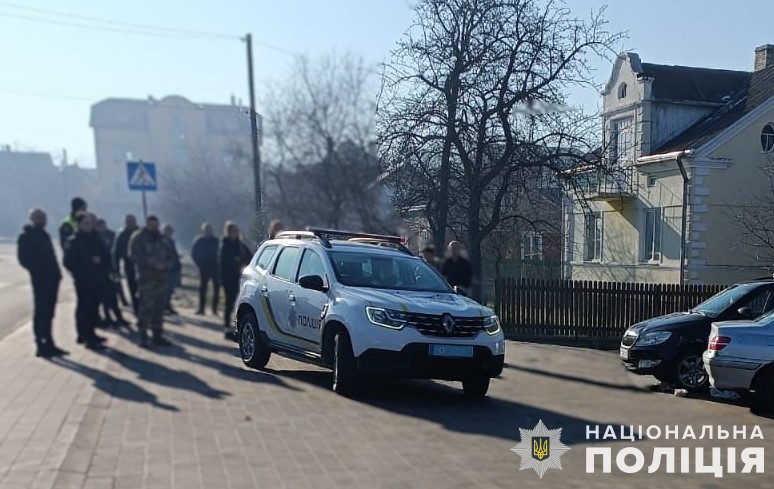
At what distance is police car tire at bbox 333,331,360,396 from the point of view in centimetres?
233

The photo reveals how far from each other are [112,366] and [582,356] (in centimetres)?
714

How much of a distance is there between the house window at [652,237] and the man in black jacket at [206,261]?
5.73 ft

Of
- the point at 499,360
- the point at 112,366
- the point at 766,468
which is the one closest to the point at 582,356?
the point at 499,360

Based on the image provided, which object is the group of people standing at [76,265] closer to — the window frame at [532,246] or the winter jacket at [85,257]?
the winter jacket at [85,257]

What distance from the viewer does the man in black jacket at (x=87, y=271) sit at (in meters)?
9.52

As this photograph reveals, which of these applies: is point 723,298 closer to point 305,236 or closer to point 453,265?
point 453,265

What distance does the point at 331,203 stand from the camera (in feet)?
11.0

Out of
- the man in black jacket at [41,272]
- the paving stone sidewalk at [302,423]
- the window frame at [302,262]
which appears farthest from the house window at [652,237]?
the man in black jacket at [41,272]

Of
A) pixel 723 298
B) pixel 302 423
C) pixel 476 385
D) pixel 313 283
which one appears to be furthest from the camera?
pixel 723 298

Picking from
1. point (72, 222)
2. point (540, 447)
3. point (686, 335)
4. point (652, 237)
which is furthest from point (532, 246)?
point (72, 222)

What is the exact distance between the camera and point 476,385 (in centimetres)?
282

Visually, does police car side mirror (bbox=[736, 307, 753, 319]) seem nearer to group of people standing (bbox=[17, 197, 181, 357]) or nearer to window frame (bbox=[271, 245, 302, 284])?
window frame (bbox=[271, 245, 302, 284])

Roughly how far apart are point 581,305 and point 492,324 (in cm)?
63

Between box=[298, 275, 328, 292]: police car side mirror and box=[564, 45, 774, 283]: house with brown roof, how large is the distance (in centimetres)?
112
